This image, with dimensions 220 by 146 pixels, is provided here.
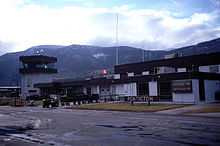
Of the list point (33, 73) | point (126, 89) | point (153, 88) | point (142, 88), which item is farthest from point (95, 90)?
point (33, 73)

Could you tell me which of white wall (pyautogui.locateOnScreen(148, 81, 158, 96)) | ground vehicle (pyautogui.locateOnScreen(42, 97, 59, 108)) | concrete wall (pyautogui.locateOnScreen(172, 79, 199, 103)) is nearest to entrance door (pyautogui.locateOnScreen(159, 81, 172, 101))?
white wall (pyautogui.locateOnScreen(148, 81, 158, 96))

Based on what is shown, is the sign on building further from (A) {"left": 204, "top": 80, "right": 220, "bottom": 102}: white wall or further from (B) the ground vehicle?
(B) the ground vehicle

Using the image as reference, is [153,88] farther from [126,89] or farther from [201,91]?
[201,91]

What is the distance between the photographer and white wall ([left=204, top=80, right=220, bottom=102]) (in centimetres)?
5094

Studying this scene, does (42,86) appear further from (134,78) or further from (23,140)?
(23,140)

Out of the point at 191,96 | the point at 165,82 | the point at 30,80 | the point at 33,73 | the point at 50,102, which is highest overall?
the point at 33,73

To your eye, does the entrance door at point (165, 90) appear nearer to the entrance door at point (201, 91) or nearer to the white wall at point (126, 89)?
the entrance door at point (201, 91)

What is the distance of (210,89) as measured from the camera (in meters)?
51.9

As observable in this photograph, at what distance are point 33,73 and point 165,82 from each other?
53021 millimetres

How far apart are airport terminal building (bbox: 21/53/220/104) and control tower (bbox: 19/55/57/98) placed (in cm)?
1244

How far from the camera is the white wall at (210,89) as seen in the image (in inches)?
2005

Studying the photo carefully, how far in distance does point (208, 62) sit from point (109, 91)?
19.0 meters

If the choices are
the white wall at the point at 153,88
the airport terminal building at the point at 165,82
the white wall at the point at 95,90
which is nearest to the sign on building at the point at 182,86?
the airport terminal building at the point at 165,82

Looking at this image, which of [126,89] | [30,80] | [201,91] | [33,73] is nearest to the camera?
[201,91]
